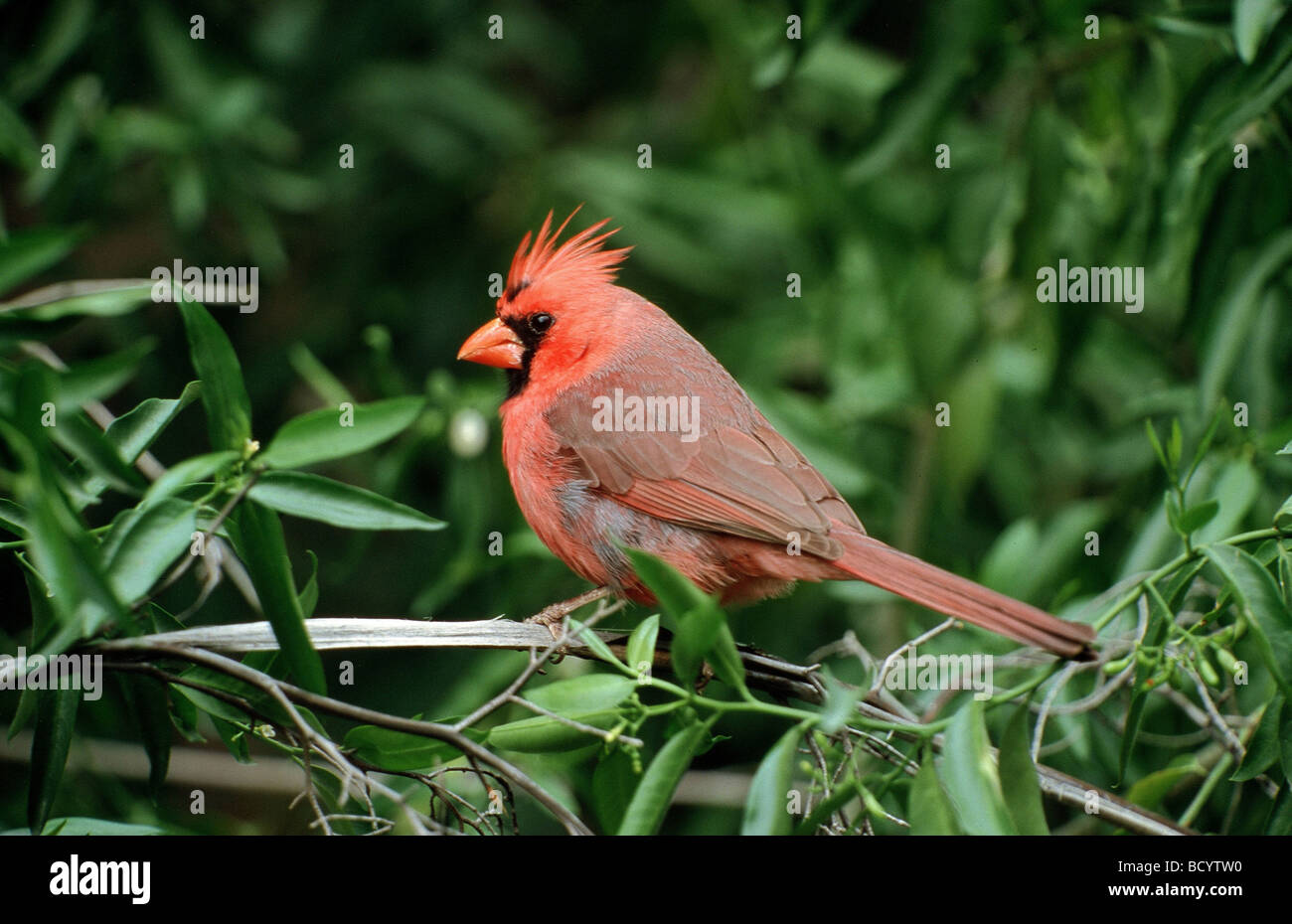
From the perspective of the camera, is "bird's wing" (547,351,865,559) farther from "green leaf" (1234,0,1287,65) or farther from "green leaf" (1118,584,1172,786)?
"green leaf" (1234,0,1287,65)

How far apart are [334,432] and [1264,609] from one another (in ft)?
4.65

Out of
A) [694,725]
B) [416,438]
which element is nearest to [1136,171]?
[416,438]

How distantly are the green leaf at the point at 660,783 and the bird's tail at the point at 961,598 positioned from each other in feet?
1.71

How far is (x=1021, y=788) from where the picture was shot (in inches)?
72.8

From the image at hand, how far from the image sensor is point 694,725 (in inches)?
67.4

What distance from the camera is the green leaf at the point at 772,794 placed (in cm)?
163

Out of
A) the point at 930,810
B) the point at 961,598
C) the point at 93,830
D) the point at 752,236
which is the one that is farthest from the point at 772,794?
the point at 752,236

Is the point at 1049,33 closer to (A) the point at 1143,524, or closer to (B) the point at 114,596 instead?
(A) the point at 1143,524

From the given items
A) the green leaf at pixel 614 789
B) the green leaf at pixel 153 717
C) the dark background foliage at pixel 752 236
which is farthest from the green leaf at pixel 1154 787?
the green leaf at pixel 153 717

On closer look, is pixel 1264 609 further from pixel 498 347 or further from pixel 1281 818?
pixel 498 347

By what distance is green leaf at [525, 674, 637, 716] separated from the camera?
5.77ft

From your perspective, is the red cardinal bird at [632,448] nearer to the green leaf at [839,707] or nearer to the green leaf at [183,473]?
the green leaf at [839,707]

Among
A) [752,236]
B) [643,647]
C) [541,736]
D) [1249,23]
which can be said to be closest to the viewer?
[643,647]

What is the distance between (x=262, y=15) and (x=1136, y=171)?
116 inches
